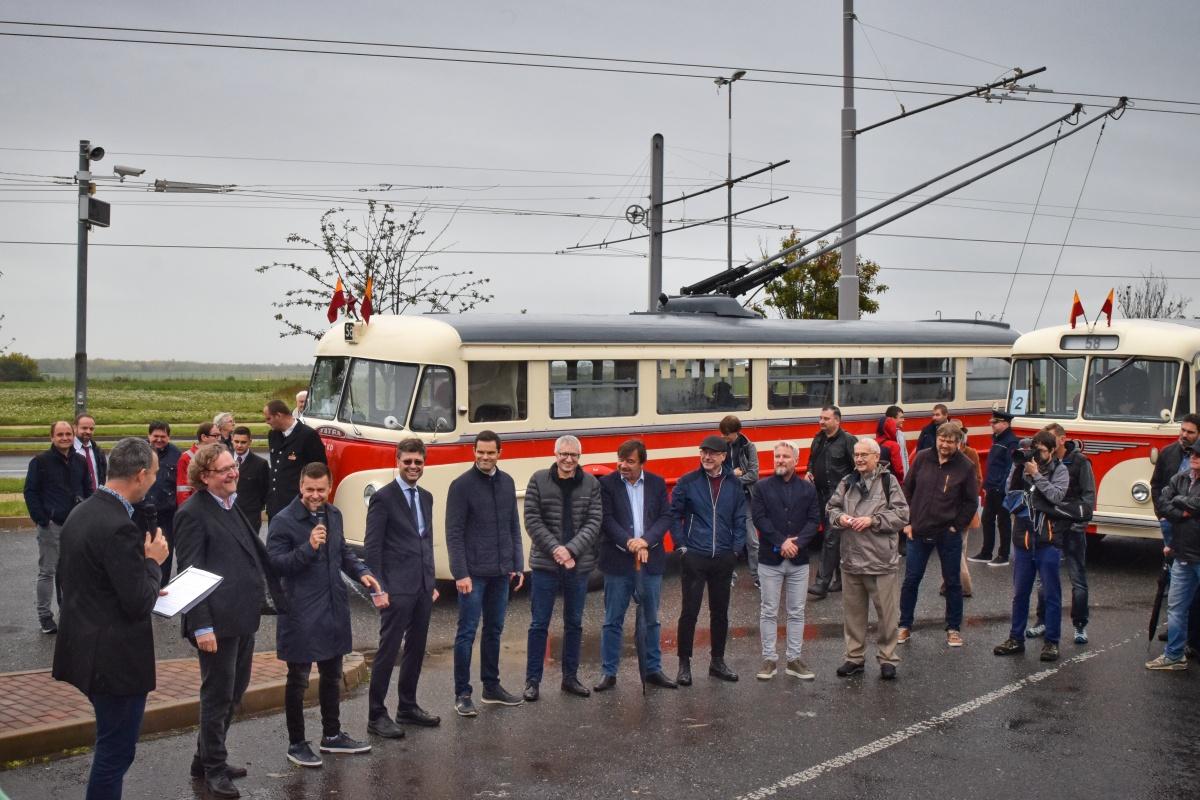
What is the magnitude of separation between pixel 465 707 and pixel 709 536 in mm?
2146

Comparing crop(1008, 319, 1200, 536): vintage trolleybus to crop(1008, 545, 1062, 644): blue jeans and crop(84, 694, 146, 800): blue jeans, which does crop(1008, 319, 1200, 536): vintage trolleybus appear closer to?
crop(1008, 545, 1062, 644): blue jeans

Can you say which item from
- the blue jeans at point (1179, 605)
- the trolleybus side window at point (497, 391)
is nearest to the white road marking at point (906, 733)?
the blue jeans at point (1179, 605)

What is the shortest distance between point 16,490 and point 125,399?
33805mm

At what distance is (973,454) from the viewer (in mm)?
15430

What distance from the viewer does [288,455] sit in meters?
11.0

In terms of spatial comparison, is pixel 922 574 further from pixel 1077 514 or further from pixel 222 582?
pixel 222 582

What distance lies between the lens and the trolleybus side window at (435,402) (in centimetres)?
1137

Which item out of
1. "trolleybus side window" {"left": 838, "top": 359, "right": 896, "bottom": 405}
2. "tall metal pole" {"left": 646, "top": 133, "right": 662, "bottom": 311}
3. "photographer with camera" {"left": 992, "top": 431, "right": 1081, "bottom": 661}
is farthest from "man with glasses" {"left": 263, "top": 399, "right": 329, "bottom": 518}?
"tall metal pole" {"left": 646, "top": 133, "right": 662, "bottom": 311}

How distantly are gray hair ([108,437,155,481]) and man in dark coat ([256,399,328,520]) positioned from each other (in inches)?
205

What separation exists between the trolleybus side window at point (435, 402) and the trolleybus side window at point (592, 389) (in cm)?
114

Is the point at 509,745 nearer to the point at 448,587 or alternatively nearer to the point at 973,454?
the point at 448,587

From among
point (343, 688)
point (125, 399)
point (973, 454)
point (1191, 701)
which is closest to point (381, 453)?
point (343, 688)

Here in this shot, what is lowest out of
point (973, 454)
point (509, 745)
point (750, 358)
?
point (509, 745)

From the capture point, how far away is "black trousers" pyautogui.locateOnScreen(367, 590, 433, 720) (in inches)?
298
